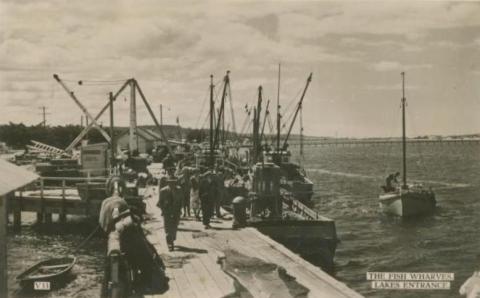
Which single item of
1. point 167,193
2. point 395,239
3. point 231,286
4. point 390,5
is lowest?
point 395,239

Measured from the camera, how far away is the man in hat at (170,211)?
1426cm

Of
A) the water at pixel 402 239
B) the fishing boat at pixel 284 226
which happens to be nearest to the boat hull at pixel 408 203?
the water at pixel 402 239

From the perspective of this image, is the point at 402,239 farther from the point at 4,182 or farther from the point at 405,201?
the point at 4,182

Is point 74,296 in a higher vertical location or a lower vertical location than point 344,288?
lower

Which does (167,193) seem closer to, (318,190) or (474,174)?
(318,190)

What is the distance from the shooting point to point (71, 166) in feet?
117

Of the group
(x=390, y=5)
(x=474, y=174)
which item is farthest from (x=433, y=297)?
(x=474, y=174)

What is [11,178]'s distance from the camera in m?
11.0

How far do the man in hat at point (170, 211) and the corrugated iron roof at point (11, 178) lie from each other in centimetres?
332

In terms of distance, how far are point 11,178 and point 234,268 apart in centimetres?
463

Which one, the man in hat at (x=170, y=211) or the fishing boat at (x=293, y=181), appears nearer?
the man in hat at (x=170, y=211)

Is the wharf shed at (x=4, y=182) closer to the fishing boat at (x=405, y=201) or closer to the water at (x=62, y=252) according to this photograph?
the water at (x=62, y=252)

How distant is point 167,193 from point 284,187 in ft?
96.7

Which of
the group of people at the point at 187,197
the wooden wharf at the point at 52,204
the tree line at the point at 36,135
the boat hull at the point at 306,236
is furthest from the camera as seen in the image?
the tree line at the point at 36,135
